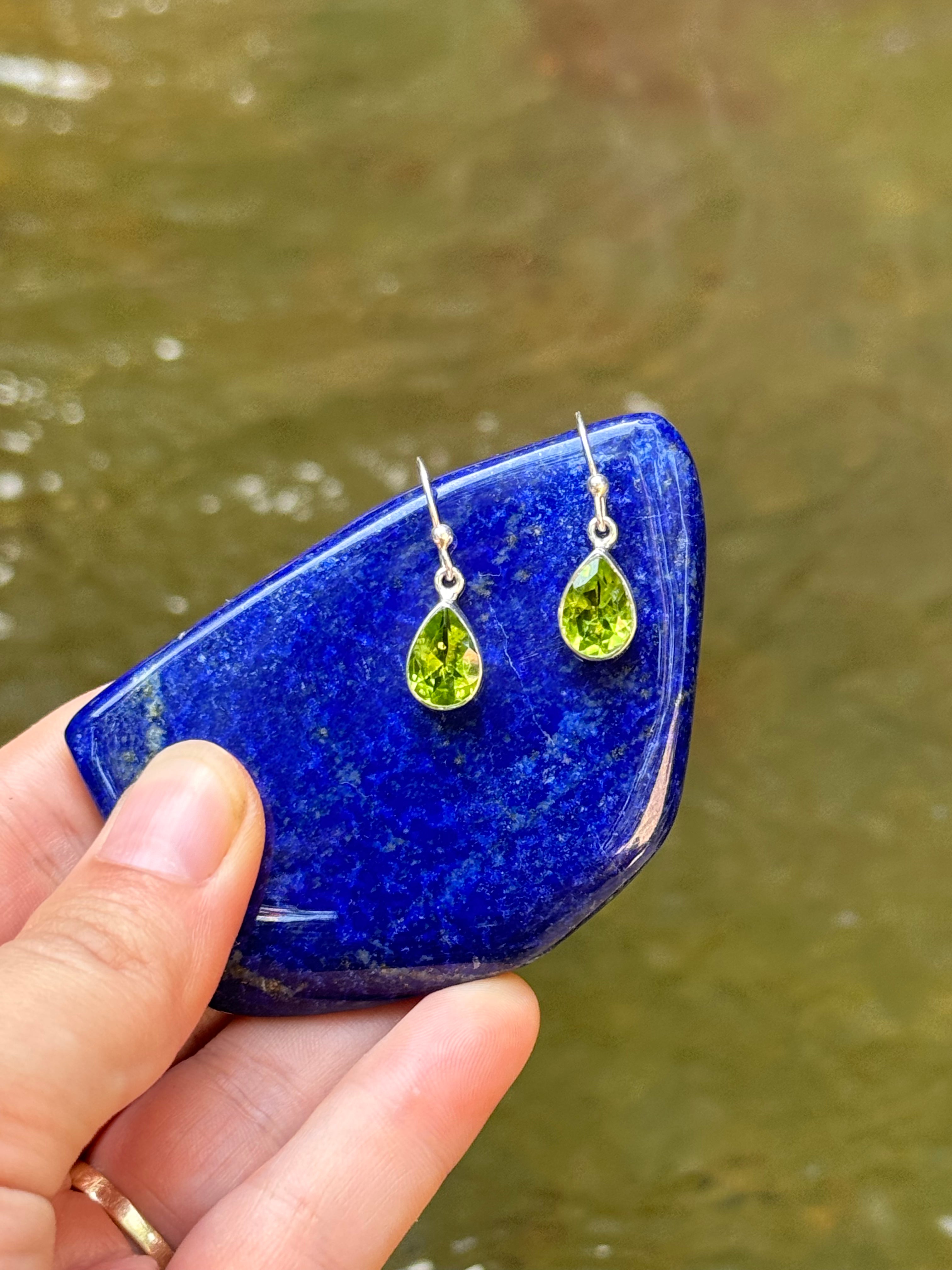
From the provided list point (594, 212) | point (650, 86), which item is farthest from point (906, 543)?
point (650, 86)

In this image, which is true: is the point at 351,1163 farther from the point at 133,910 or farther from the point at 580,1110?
the point at 580,1110

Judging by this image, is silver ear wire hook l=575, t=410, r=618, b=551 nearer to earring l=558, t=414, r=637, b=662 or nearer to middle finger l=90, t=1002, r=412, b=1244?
earring l=558, t=414, r=637, b=662

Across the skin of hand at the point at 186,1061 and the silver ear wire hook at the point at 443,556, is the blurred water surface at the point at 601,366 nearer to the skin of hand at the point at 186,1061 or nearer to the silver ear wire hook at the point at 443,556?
the skin of hand at the point at 186,1061

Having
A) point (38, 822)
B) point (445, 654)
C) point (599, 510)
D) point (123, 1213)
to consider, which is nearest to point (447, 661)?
point (445, 654)

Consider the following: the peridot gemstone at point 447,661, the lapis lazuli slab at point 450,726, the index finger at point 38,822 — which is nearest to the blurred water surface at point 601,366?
the index finger at point 38,822

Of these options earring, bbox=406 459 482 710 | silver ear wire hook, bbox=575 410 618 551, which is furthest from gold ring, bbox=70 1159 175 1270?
silver ear wire hook, bbox=575 410 618 551

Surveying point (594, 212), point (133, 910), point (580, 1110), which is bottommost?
point (580, 1110)

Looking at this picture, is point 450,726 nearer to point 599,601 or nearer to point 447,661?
point 447,661
